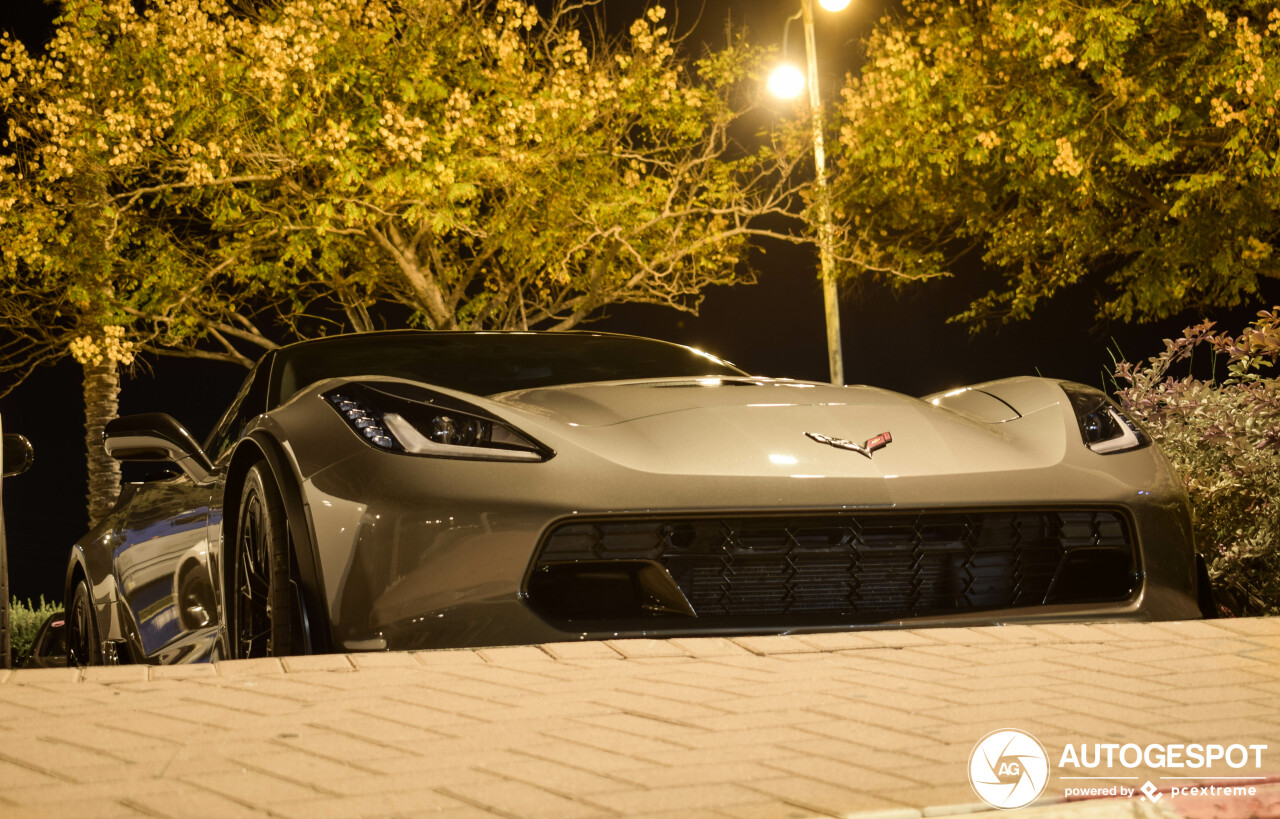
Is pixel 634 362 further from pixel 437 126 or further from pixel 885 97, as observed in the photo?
pixel 885 97

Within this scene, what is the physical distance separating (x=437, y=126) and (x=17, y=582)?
638 inches

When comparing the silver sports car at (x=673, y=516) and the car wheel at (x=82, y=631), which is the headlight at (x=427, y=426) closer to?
the silver sports car at (x=673, y=516)

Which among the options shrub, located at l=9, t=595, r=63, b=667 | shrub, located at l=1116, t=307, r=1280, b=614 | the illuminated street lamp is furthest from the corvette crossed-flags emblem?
the illuminated street lamp

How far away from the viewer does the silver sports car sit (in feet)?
11.3

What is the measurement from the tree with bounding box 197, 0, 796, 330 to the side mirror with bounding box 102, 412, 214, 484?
10761 mm

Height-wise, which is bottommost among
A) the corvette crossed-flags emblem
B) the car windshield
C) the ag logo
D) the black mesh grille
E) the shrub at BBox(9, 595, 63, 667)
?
the shrub at BBox(9, 595, 63, 667)

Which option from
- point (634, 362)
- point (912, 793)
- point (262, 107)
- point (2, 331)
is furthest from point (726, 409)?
point (2, 331)

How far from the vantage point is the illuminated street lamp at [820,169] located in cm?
1647

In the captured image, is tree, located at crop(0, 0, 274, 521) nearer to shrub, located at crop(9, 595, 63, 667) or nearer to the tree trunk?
the tree trunk

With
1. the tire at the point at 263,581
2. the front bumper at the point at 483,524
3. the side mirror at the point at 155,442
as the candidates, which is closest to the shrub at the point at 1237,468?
the front bumper at the point at 483,524

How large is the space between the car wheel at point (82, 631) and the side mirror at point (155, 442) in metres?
1.14

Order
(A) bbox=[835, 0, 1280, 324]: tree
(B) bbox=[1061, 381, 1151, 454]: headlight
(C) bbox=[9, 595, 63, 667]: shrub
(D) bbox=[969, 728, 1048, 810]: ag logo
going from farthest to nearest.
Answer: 1. (A) bbox=[835, 0, 1280, 324]: tree
2. (C) bbox=[9, 595, 63, 667]: shrub
3. (B) bbox=[1061, 381, 1151, 454]: headlight
4. (D) bbox=[969, 728, 1048, 810]: ag logo

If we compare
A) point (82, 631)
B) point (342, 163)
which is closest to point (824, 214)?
point (342, 163)

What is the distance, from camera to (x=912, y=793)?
224cm
